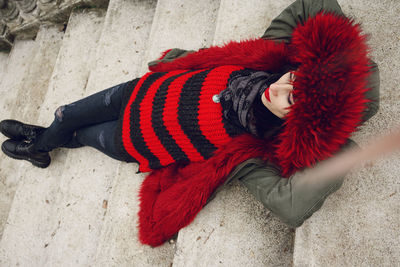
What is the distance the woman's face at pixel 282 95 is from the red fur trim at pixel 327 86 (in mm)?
39

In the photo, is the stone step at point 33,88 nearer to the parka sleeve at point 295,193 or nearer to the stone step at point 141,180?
the stone step at point 141,180

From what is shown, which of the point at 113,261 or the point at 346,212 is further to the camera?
the point at 113,261

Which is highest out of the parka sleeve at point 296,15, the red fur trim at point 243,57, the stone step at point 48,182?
the parka sleeve at point 296,15

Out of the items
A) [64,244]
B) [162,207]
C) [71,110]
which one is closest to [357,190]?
[162,207]

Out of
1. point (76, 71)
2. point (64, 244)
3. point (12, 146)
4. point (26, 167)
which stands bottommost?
point (64, 244)

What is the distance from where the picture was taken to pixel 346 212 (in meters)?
0.95

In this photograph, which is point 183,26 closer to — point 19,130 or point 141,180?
point 141,180

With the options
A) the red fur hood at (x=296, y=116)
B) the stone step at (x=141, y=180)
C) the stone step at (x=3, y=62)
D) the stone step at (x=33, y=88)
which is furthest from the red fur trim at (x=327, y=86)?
the stone step at (x=3, y=62)

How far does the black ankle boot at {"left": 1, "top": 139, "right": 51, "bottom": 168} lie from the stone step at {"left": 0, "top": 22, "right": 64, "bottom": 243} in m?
0.37

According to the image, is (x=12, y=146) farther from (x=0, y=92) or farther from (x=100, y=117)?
(x=0, y=92)

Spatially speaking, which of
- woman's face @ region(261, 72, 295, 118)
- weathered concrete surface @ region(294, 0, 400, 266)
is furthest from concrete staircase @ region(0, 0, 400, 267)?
woman's face @ region(261, 72, 295, 118)

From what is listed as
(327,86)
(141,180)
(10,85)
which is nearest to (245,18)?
(327,86)

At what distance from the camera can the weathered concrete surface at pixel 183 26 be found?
1.57 metres

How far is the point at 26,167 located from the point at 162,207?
50.6 inches
